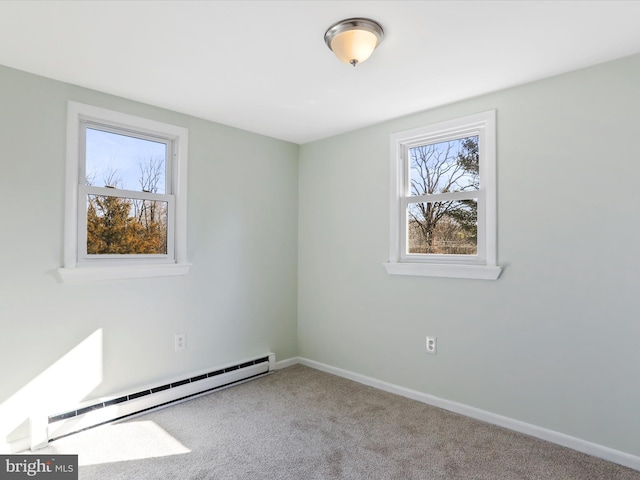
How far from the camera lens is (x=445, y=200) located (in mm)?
3002

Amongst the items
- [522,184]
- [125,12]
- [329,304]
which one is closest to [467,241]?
[522,184]

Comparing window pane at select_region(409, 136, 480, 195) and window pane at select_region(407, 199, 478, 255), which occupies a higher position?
window pane at select_region(409, 136, 480, 195)

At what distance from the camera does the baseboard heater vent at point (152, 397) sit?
2.43 metres

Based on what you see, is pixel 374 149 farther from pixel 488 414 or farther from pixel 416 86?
pixel 488 414

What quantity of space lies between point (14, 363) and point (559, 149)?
145 inches

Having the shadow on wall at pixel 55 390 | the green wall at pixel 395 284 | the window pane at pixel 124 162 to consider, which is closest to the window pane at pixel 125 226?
the window pane at pixel 124 162

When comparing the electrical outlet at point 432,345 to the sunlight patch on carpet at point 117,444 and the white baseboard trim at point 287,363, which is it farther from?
the sunlight patch on carpet at point 117,444

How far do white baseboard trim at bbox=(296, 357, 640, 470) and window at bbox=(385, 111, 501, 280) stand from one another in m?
0.98

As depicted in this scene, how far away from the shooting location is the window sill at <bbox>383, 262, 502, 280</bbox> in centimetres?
266

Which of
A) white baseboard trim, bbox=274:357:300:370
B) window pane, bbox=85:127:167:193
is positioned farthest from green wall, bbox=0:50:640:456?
white baseboard trim, bbox=274:357:300:370

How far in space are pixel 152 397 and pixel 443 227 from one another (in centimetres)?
262

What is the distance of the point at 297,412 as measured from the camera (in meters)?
2.81

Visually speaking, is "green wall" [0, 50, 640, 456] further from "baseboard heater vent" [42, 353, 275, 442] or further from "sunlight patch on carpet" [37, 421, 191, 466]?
"sunlight patch on carpet" [37, 421, 191, 466]

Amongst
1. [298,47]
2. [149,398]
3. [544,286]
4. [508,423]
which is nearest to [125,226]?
[149,398]
